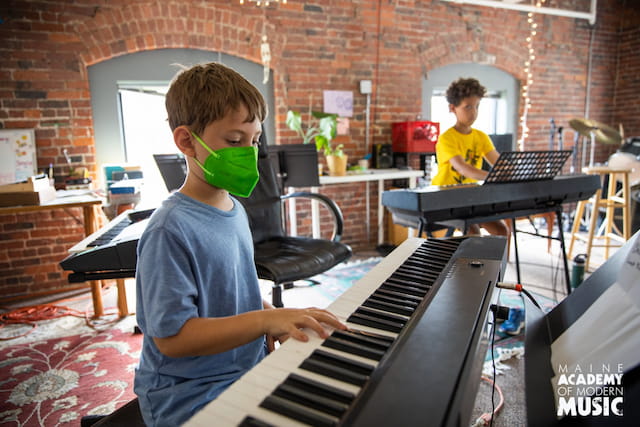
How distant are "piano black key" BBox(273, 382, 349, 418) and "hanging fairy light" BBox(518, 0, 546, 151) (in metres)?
5.93

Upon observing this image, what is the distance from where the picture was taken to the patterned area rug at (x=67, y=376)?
1.86m

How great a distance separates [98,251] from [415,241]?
1090 millimetres

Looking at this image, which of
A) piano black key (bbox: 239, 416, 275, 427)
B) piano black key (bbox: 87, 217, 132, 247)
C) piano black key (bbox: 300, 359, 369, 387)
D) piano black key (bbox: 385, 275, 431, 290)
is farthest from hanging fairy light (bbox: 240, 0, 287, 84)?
piano black key (bbox: 239, 416, 275, 427)

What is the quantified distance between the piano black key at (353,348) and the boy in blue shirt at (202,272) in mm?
29

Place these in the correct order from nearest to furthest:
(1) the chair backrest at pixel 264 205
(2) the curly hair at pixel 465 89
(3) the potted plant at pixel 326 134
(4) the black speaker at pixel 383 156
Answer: (1) the chair backrest at pixel 264 205, (2) the curly hair at pixel 465 89, (3) the potted plant at pixel 326 134, (4) the black speaker at pixel 383 156

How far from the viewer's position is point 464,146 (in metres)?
2.88

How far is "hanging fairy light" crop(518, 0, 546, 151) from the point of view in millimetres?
5582

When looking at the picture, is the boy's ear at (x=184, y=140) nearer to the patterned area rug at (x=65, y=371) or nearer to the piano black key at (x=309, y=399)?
the piano black key at (x=309, y=399)

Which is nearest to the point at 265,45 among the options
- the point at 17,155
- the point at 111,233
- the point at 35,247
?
the point at 17,155

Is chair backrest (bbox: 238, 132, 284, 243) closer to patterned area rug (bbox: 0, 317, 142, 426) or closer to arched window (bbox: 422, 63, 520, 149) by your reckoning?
patterned area rug (bbox: 0, 317, 142, 426)

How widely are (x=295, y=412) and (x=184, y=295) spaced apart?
350mm

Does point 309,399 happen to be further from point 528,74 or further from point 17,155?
point 528,74

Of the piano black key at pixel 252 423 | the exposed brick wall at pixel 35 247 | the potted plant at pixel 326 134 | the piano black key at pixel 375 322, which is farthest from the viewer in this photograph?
the potted plant at pixel 326 134
